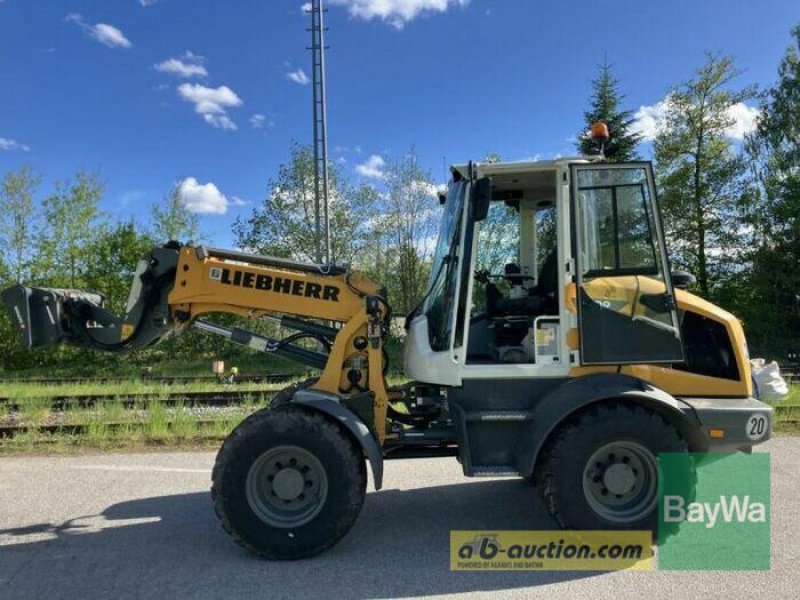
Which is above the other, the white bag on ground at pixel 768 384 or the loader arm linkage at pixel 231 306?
the loader arm linkage at pixel 231 306

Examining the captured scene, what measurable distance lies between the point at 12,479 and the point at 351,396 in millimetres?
3925

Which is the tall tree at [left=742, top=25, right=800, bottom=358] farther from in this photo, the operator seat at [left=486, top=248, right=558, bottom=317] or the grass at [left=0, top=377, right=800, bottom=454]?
the operator seat at [left=486, top=248, right=558, bottom=317]

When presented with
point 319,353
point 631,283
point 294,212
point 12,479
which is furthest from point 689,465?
point 294,212

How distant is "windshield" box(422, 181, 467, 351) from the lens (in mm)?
4340

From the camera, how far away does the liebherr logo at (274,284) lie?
4.39 metres

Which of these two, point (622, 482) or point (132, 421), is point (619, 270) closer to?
point (622, 482)

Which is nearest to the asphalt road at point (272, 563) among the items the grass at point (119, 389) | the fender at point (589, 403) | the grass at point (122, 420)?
the fender at point (589, 403)

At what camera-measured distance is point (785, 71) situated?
24531mm

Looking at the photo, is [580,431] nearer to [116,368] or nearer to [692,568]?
[692,568]

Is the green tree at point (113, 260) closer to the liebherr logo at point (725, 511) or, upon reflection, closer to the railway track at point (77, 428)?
the railway track at point (77, 428)

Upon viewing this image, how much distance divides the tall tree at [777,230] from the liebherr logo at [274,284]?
19.4 metres

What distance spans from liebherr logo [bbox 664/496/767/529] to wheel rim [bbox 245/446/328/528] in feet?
8.52

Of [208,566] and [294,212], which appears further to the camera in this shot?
[294,212]

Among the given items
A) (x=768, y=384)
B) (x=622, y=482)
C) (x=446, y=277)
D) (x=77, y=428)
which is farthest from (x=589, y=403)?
(x=77, y=428)
